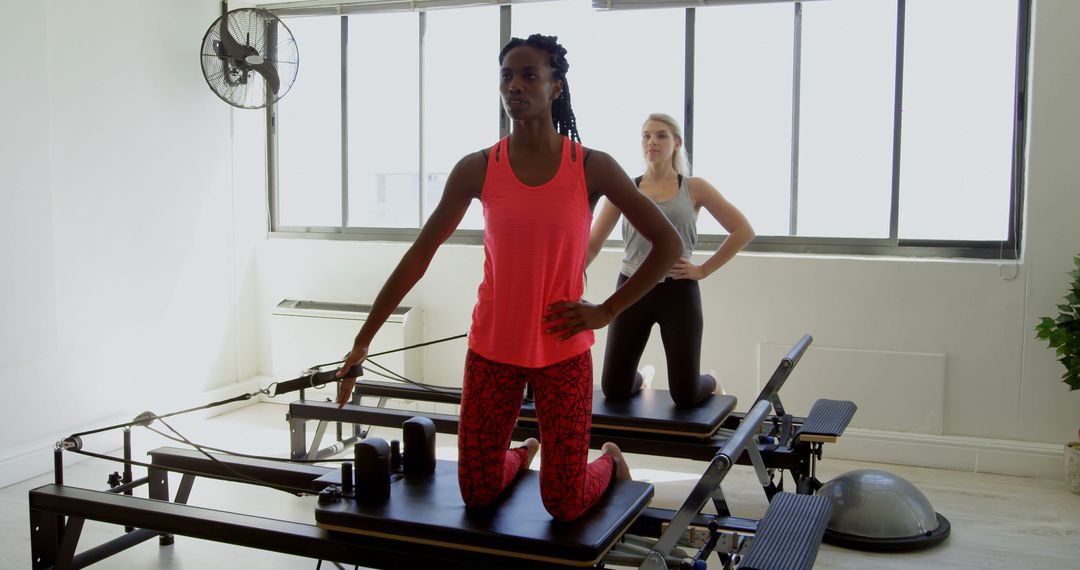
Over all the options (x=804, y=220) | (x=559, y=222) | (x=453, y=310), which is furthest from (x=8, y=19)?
(x=804, y=220)

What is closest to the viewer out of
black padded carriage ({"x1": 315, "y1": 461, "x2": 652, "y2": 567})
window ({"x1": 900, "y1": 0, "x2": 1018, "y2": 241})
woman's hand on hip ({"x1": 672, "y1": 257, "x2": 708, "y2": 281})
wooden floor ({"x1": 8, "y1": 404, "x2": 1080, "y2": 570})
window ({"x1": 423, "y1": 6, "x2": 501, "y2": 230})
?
black padded carriage ({"x1": 315, "y1": 461, "x2": 652, "y2": 567})

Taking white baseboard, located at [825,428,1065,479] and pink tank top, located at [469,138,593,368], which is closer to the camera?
pink tank top, located at [469,138,593,368]

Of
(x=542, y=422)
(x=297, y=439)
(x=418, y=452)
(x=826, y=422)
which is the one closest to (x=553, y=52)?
(x=542, y=422)

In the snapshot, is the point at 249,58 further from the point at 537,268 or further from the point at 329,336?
the point at 537,268

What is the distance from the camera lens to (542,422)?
203cm

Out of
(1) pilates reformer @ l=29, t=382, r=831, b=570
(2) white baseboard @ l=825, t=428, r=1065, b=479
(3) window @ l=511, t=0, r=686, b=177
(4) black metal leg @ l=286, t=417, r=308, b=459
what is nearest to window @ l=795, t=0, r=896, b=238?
(3) window @ l=511, t=0, r=686, b=177

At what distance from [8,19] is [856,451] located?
4086mm

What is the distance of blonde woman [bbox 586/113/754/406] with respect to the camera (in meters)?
3.34

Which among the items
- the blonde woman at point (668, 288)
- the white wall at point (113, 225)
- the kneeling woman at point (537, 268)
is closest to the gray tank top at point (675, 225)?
the blonde woman at point (668, 288)

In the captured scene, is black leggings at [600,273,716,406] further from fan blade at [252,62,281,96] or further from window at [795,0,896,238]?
fan blade at [252,62,281,96]

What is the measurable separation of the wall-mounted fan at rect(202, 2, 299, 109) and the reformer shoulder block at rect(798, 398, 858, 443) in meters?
3.02

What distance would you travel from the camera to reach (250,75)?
4543 mm

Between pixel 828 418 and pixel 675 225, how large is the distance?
891 millimetres

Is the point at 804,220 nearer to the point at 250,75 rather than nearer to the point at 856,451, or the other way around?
the point at 856,451
